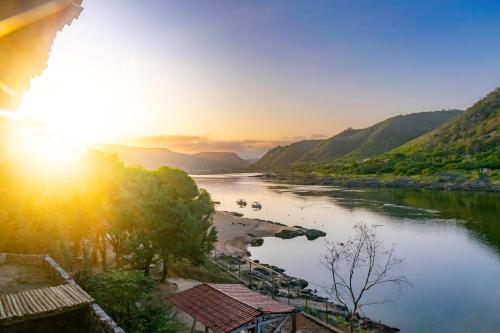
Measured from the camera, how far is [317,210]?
→ 94.2 metres

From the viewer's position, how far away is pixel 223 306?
21.5 meters

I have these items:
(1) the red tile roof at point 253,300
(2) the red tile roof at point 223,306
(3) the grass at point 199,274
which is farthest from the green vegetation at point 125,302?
(3) the grass at point 199,274

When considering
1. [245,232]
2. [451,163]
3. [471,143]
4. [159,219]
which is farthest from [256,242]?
[471,143]

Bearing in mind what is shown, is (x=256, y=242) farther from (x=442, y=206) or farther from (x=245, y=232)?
(x=442, y=206)

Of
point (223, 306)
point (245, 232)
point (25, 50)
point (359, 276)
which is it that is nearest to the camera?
point (25, 50)

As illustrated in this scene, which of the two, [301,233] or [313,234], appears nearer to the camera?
[313,234]

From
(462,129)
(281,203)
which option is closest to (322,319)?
(281,203)

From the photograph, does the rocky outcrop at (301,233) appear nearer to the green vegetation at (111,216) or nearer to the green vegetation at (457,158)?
the green vegetation at (111,216)

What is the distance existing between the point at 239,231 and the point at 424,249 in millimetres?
Result: 31862

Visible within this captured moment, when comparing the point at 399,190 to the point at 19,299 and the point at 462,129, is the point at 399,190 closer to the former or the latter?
the point at 462,129

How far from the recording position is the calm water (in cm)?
3453

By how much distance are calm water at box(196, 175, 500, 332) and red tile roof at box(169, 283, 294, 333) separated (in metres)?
16.5

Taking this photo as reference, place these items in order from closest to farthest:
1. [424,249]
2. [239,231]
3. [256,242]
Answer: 1. [424,249]
2. [256,242]
3. [239,231]

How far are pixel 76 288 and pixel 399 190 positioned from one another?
130397 millimetres
